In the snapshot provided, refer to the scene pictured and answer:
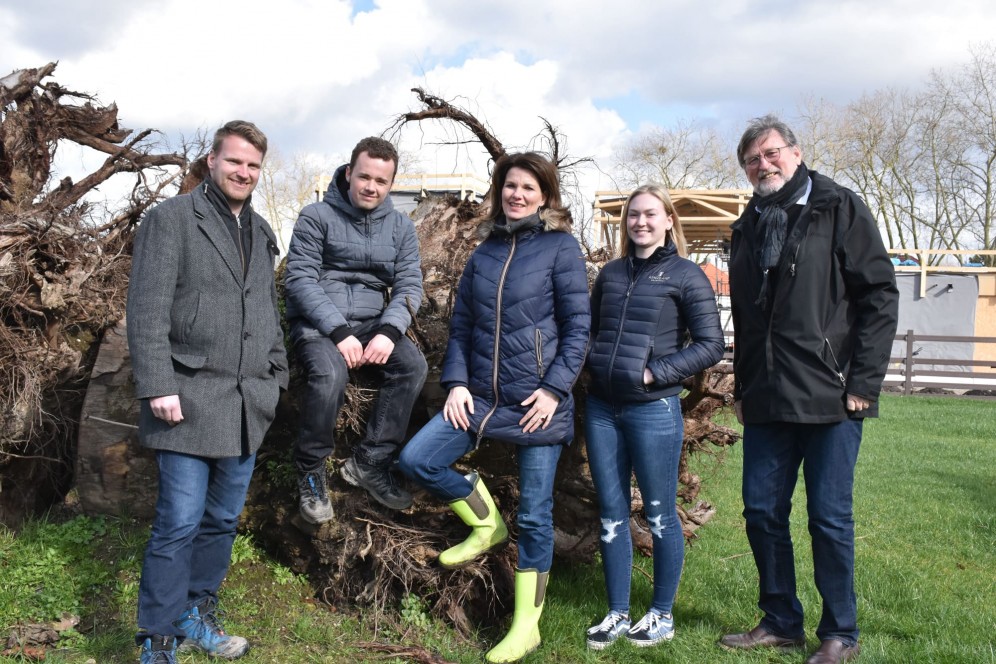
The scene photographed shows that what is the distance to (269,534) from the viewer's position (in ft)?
15.6

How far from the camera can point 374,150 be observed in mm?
4008

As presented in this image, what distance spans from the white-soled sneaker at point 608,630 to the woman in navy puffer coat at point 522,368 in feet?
0.99

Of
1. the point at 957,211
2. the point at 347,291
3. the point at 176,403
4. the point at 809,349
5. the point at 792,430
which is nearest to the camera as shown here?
the point at 176,403

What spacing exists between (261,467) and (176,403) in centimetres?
154

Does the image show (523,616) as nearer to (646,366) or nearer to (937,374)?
(646,366)

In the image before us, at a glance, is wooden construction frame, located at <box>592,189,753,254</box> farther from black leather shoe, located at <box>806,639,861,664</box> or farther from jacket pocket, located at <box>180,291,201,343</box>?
jacket pocket, located at <box>180,291,201,343</box>

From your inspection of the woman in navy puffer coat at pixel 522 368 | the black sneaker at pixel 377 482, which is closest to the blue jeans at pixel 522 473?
the woman in navy puffer coat at pixel 522 368

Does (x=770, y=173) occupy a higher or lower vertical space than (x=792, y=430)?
higher

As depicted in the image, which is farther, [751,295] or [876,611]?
[876,611]

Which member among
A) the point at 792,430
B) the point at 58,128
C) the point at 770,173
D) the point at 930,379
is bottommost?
the point at 930,379

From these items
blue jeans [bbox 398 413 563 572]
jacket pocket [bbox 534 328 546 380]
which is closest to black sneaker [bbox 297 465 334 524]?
blue jeans [bbox 398 413 563 572]

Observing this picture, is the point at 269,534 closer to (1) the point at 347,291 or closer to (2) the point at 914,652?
(1) the point at 347,291

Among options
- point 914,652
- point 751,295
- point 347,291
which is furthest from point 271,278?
point 914,652

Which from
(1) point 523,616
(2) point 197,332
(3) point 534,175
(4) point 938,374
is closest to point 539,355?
(3) point 534,175
